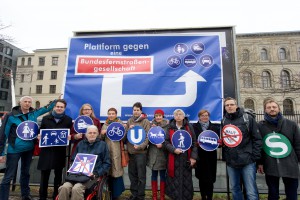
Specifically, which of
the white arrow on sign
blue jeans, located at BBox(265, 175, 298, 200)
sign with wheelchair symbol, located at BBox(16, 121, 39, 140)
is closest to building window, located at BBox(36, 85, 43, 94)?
the white arrow on sign

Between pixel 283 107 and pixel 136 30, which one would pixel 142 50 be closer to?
pixel 136 30

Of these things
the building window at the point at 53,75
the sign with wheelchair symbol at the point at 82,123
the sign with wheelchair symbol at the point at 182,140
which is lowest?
the sign with wheelchair symbol at the point at 182,140

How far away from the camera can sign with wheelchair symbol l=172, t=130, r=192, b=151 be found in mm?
4047

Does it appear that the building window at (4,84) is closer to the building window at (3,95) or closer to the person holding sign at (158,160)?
the building window at (3,95)

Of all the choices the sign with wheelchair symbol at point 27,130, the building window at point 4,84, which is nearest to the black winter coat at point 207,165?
the sign with wheelchair symbol at point 27,130

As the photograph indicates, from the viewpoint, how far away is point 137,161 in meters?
4.28

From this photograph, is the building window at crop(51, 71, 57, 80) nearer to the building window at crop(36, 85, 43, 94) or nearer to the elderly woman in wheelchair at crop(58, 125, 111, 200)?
the building window at crop(36, 85, 43, 94)

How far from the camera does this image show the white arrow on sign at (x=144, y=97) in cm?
523

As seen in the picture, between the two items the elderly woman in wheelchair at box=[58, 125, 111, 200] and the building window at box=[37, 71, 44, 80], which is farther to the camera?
the building window at box=[37, 71, 44, 80]

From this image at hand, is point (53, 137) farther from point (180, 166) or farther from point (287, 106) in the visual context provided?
point (287, 106)

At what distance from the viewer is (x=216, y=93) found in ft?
16.9

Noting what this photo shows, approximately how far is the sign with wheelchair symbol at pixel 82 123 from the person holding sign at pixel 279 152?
3358 millimetres

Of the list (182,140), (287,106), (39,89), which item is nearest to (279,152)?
(182,140)

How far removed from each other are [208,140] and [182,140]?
1.65 feet
